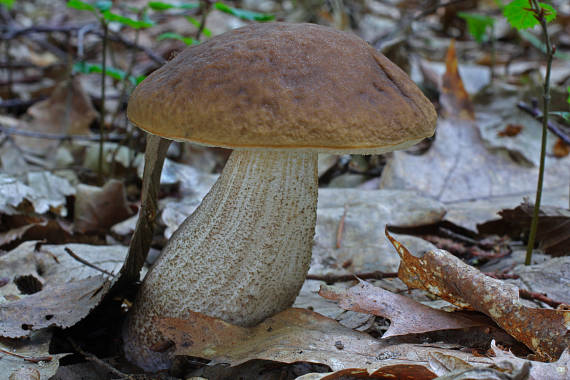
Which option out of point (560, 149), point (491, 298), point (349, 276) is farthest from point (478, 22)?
point (491, 298)

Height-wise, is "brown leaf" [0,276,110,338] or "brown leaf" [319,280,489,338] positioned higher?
"brown leaf" [319,280,489,338]

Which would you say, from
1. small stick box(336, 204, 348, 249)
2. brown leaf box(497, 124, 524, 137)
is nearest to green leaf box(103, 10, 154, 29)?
small stick box(336, 204, 348, 249)

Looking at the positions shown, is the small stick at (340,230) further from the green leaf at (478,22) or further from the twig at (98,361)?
the green leaf at (478,22)

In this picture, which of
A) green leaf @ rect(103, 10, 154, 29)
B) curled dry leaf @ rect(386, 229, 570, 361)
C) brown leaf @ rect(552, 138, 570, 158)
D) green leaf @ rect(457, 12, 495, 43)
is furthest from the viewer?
green leaf @ rect(457, 12, 495, 43)

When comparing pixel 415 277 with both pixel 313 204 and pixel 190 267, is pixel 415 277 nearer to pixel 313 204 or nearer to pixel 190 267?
pixel 313 204

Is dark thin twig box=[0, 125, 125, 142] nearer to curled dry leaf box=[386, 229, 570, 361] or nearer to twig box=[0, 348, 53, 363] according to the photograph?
twig box=[0, 348, 53, 363]

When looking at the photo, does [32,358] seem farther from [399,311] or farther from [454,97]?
[454,97]
